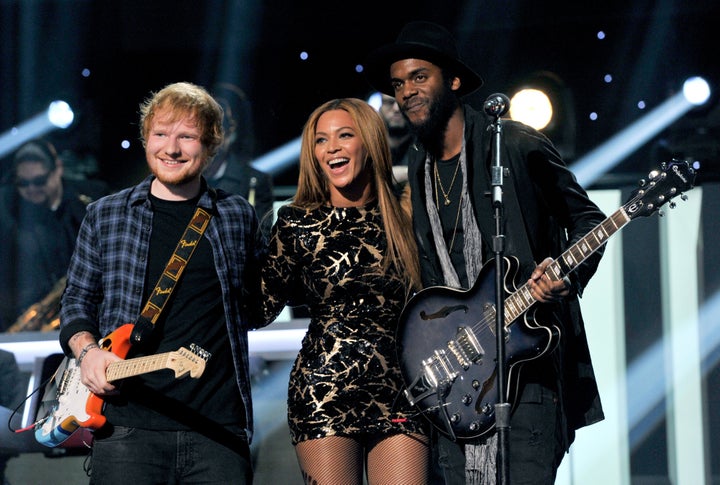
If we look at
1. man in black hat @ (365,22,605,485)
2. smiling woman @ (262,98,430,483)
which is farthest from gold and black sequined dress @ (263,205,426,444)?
man in black hat @ (365,22,605,485)

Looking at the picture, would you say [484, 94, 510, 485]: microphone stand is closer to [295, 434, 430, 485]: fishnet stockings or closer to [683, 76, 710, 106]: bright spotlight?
[295, 434, 430, 485]: fishnet stockings

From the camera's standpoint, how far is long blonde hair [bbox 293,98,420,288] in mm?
4008

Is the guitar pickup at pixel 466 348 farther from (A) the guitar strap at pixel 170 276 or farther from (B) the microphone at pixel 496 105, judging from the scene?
(A) the guitar strap at pixel 170 276

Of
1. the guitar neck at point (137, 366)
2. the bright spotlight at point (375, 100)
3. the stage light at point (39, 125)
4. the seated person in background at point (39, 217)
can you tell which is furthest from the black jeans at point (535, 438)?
the stage light at point (39, 125)

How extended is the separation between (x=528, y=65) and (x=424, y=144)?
4370mm

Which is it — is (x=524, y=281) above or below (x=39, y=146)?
below

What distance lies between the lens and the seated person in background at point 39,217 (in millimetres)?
8156

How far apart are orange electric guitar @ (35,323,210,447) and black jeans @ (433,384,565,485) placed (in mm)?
1153

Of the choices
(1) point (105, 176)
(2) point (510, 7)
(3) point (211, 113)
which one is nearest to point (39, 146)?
(1) point (105, 176)

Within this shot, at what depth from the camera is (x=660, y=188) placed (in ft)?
11.8

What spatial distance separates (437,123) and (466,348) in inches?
36.4

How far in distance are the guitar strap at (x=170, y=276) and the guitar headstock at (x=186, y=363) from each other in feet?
0.53

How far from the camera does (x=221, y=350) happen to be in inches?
147

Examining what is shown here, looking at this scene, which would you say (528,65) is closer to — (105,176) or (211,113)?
(105,176)
